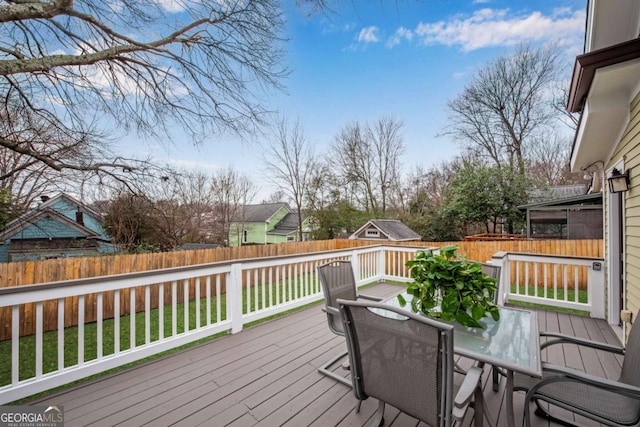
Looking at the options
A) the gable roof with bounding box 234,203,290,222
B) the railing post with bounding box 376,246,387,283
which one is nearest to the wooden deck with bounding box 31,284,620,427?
the railing post with bounding box 376,246,387,283

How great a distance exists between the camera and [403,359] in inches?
54.5

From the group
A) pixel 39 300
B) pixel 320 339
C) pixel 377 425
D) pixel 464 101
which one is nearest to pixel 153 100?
pixel 39 300

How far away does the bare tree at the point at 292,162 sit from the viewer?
13820 millimetres

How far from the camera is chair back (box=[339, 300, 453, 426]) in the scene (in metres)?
1.25

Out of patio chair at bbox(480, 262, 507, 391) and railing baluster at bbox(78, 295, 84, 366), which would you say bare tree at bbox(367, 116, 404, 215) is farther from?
railing baluster at bbox(78, 295, 84, 366)

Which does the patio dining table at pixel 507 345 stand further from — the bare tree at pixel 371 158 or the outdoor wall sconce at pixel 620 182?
the bare tree at pixel 371 158

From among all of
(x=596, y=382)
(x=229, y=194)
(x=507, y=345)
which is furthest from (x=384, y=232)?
(x=596, y=382)

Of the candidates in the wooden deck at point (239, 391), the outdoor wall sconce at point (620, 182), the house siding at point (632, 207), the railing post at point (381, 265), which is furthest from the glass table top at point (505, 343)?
the railing post at point (381, 265)

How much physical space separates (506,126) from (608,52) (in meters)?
14.8

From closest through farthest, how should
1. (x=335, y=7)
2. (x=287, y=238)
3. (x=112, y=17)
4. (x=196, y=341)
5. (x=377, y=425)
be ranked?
1. (x=377, y=425)
2. (x=196, y=341)
3. (x=335, y=7)
4. (x=112, y=17)
5. (x=287, y=238)

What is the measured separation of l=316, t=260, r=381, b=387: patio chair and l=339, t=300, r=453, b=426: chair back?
846 mm

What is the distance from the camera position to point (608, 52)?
1963 mm

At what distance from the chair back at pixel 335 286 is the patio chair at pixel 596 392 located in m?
1.38

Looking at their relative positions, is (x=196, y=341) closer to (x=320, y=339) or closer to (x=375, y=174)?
(x=320, y=339)
